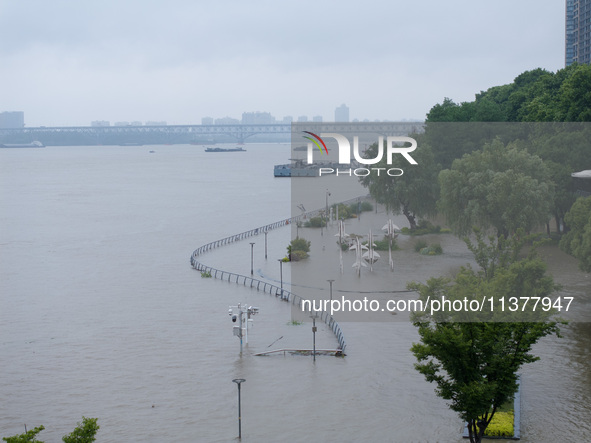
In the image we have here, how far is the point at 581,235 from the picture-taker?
40406mm

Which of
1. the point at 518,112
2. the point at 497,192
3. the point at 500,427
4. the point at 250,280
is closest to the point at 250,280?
the point at 250,280

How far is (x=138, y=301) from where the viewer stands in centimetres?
4391

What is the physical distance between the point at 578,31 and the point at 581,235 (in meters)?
164

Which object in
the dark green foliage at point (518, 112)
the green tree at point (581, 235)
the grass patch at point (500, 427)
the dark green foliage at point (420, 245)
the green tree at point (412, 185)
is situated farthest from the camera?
the dark green foliage at point (518, 112)

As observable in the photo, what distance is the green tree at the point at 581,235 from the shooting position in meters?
37.8

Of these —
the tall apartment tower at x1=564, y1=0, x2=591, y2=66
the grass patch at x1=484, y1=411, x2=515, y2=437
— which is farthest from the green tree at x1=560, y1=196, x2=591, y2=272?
the tall apartment tower at x1=564, y1=0, x2=591, y2=66

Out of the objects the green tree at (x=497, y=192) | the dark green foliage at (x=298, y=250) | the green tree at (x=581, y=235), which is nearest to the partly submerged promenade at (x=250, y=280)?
the dark green foliage at (x=298, y=250)

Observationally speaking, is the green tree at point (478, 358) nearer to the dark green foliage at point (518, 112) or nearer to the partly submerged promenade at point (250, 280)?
the partly submerged promenade at point (250, 280)

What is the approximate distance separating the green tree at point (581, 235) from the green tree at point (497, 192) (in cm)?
679

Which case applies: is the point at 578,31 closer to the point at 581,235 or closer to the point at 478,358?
the point at 581,235

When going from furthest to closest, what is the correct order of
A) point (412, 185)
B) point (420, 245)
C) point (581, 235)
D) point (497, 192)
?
point (412, 185) < point (420, 245) < point (497, 192) < point (581, 235)

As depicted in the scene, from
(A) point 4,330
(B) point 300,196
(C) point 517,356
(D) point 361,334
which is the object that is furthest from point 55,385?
(B) point 300,196

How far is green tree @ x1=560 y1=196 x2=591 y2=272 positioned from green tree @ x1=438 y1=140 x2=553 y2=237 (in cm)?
679

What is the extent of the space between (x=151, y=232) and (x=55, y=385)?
4466 cm
